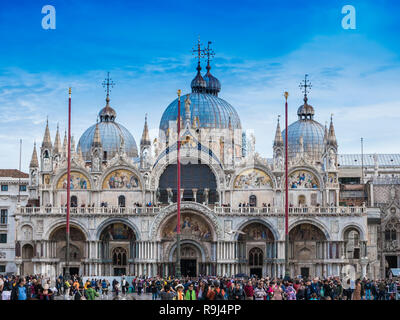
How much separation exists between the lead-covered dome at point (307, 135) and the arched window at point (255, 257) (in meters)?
19.6

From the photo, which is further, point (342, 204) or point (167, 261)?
point (342, 204)

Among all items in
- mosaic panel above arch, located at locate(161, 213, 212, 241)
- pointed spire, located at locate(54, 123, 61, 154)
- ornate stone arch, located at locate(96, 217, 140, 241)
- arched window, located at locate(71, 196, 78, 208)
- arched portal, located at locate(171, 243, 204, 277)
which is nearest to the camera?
ornate stone arch, located at locate(96, 217, 140, 241)

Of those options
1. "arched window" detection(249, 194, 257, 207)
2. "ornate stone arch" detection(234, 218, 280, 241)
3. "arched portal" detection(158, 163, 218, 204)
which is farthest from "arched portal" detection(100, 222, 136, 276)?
"arched window" detection(249, 194, 257, 207)

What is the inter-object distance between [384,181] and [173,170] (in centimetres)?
2491

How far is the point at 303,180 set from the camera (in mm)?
76562

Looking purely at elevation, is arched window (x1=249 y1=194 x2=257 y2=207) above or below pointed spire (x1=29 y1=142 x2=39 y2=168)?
below

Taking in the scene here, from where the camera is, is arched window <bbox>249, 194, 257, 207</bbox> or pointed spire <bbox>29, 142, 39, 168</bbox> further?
pointed spire <bbox>29, 142, 39, 168</bbox>

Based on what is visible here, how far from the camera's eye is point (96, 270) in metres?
74.2

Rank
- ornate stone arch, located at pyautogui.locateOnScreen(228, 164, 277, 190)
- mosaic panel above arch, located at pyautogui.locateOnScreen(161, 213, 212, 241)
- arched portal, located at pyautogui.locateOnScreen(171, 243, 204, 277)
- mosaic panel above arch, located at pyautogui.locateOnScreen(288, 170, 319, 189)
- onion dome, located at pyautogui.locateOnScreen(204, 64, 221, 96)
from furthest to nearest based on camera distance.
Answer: onion dome, located at pyautogui.locateOnScreen(204, 64, 221, 96), mosaic panel above arch, located at pyautogui.locateOnScreen(288, 170, 319, 189), ornate stone arch, located at pyautogui.locateOnScreen(228, 164, 277, 190), arched portal, located at pyautogui.locateOnScreen(171, 243, 204, 277), mosaic panel above arch, located at pyautogui.locateOnScreen(161, 213, 212, 241)

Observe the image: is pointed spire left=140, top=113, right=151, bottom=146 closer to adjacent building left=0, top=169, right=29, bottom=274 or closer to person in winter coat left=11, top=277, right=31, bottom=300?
adjacent building left=0, top=169, right=29, bottom=274

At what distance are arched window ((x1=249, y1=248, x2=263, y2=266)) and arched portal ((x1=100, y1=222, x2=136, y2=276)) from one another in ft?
34.4

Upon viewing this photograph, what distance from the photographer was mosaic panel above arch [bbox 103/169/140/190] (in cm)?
7756
